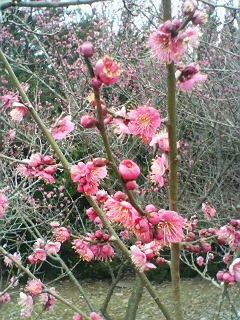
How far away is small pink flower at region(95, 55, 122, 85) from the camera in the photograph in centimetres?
87

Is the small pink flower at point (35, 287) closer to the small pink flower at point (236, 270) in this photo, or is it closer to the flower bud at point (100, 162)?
the small pink flower at point (236, 270)

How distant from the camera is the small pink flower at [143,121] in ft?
3.78

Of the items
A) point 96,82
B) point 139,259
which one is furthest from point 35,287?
point 96,82

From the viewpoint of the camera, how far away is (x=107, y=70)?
2.89 feet

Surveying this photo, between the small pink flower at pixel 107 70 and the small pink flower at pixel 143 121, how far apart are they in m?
0.27

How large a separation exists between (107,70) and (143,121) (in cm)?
30

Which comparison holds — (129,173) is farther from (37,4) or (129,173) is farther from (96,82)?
(37,4)

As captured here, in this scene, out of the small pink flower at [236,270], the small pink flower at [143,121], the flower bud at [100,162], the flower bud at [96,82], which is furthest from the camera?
the small pink flower at [236,270]

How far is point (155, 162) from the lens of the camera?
4.22 feet

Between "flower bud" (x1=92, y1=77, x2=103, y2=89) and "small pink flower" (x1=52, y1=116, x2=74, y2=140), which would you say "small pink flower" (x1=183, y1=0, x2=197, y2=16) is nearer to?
"flower bud" (x1=92, y1=77, x2=103, y2=89)

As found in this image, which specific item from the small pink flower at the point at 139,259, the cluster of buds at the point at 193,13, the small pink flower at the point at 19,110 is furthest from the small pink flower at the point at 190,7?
the small pink flower at the point at 139,259

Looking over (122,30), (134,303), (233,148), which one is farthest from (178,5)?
(134,303)

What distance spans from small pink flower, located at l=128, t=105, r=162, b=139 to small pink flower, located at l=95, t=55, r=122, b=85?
271 mm

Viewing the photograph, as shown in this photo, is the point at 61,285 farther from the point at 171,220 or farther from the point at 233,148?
the point at 171,220
